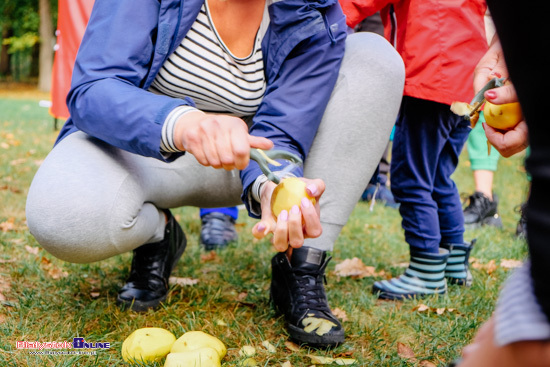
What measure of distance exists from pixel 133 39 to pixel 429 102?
1.22 m

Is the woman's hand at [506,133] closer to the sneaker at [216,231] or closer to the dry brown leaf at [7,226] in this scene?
the sneaker at [216,231]

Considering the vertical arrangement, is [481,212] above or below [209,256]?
below

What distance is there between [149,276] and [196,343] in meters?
0.49

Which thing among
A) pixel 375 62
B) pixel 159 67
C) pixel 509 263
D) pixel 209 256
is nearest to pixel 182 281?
pixel 209 256

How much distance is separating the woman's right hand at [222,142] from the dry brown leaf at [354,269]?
1.29 m

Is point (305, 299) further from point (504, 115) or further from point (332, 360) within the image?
point (504, 115)

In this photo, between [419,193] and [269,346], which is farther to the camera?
[419,193]

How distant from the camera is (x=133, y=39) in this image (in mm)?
1519

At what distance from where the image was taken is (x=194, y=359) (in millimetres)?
1328

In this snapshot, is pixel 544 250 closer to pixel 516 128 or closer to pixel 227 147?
pixel 227 147

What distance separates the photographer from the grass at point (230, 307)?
1570 millimetres

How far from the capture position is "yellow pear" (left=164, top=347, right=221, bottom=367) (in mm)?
1320

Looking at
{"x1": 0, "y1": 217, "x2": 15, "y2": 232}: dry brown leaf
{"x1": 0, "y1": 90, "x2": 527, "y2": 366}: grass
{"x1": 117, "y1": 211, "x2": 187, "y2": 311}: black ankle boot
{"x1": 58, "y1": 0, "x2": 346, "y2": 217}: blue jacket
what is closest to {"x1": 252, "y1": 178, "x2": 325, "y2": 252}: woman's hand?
{"x1": 58, "y1": 0, "x2": 346, "y2": 217}: blue jacket

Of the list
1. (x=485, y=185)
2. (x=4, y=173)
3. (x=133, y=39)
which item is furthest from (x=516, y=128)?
(x=4, y=173)
